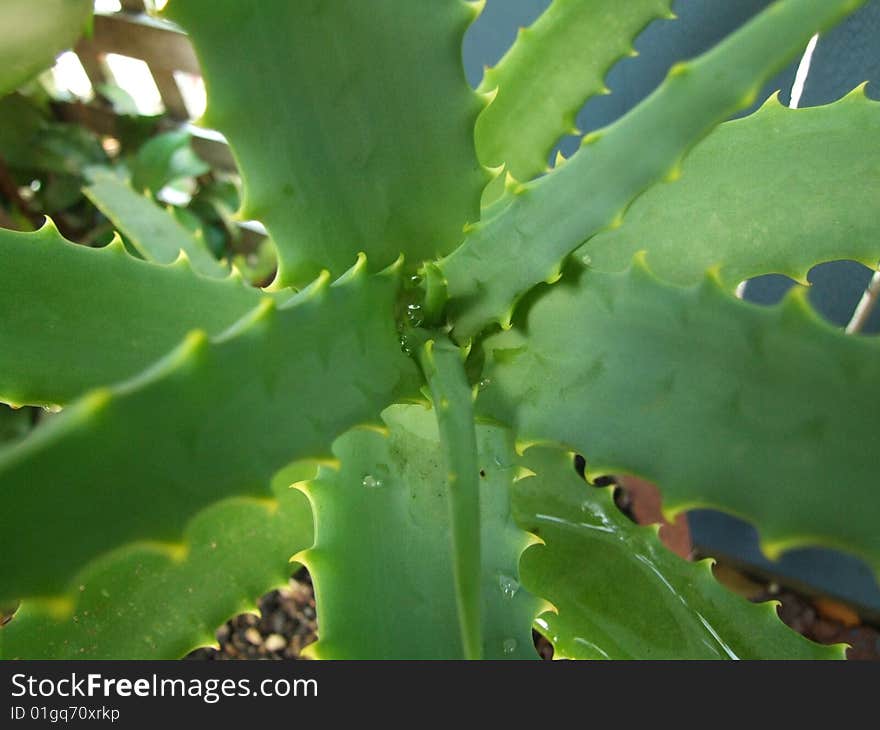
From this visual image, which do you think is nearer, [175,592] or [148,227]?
[175,592]

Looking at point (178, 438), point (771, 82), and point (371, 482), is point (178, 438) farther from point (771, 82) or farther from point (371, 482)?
point (771, 82)

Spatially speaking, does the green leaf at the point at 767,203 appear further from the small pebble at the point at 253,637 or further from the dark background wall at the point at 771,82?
the small pebble at the point at 253,637

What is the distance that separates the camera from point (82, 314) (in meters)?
0.40

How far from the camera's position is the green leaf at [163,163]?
892 mm

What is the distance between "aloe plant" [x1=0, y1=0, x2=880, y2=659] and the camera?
268mm

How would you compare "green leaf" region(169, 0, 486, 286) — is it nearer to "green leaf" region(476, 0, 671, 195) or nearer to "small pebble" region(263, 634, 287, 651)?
"green leaf" region(476, 0, 671, 195)

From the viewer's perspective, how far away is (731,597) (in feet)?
1.61

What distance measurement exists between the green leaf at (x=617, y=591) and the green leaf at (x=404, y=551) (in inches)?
3.5

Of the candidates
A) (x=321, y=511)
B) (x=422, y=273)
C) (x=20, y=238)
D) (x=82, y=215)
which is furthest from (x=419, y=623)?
(x=82, y=215)

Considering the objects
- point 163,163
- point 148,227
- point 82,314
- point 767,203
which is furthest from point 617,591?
point 163,163

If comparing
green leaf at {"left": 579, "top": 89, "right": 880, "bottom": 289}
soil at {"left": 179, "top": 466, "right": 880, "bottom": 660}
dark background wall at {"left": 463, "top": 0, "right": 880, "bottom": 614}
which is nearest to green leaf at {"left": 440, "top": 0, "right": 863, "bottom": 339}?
green leaf at {"left": 579, "top": 89, "right": 880, "bottom": 289}

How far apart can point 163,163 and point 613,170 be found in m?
0.73

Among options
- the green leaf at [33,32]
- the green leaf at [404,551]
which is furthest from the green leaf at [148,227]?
the green leaf at [404,551]
